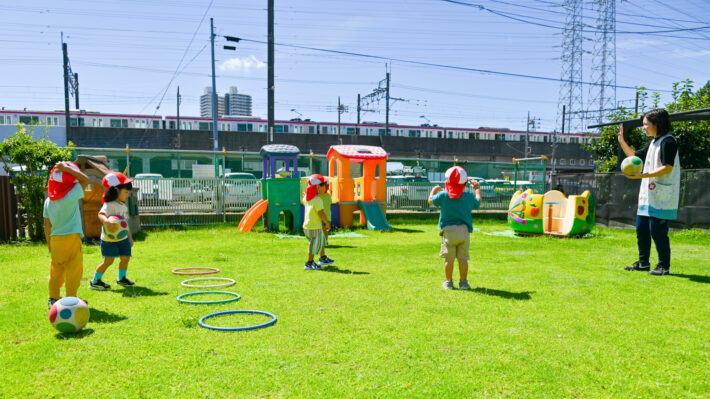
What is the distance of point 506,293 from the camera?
5.82 meters

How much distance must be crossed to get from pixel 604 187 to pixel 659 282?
9.65 metres

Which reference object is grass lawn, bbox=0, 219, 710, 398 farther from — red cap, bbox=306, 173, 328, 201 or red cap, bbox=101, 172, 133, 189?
red cap, bbox=101, 172, 133, 189

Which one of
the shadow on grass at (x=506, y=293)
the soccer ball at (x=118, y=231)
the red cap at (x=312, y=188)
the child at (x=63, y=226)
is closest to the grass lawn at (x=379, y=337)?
the shadow on grass at (x=506, y=293)

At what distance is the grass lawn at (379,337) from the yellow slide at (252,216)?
219 inches

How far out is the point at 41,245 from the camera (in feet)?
34.3

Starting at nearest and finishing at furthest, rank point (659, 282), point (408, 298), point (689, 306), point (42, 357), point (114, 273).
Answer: point (42, 357), point (689, 306), point (408, 298), point (659, 282), point (114, 273)

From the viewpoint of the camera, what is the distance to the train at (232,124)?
1581 inches

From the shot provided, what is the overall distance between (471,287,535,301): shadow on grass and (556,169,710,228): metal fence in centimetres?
928

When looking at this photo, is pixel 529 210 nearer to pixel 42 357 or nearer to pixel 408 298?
pixel 408 298

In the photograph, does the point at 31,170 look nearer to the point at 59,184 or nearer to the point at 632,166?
the point at 59,184

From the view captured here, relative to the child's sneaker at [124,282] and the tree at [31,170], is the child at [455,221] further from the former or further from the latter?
the tree at [31,170]

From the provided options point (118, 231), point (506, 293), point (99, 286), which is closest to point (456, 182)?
point (506, 293)

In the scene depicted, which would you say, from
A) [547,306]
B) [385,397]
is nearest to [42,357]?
[385,397]

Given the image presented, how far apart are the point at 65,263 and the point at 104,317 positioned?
0.81m
